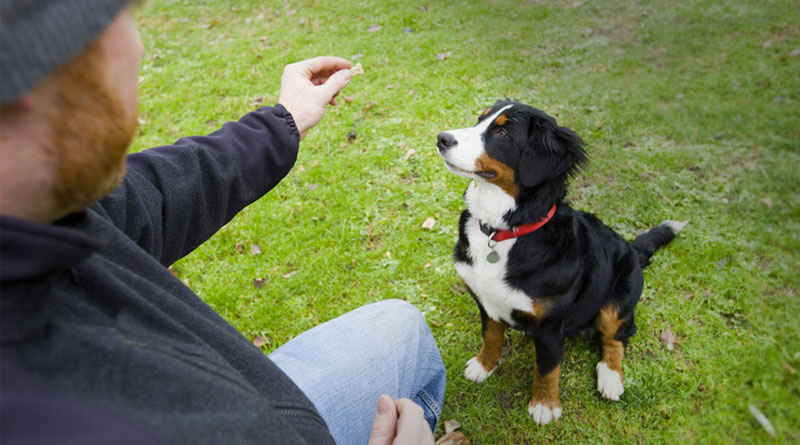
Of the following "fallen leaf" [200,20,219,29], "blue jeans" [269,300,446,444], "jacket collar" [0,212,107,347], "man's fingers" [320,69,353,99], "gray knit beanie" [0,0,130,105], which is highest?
"gray knit beanie" [0,0,130,105]

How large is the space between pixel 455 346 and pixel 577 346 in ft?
2.39

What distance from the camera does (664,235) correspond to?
9.59ft

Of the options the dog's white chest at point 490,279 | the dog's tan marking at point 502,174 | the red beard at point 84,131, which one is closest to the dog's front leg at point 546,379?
the dog's white chest at point 490,279

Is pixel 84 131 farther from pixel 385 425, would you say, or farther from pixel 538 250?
pixel 538 250

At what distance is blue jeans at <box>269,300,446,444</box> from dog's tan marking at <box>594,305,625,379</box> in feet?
3.56

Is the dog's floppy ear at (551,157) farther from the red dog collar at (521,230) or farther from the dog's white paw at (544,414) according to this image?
the dog's white paw at (544,414)

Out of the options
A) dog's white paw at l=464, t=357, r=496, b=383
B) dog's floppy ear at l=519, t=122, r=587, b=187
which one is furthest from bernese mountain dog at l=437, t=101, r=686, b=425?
dog's white paw at l=464, t=357, r=496, b=383

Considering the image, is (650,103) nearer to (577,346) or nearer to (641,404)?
(577,346)

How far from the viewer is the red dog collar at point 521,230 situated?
218 cm

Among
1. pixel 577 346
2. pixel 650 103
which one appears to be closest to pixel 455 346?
pixel 577 346

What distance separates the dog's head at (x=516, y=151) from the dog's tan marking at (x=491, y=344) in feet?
2.46

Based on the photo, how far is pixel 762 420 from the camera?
1.36 m

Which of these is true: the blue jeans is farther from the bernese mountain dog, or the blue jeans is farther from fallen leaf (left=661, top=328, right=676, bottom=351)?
fallen leaf (left=661, top=328, right=676, bottom=351)

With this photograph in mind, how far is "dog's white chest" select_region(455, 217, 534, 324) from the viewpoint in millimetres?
2148
